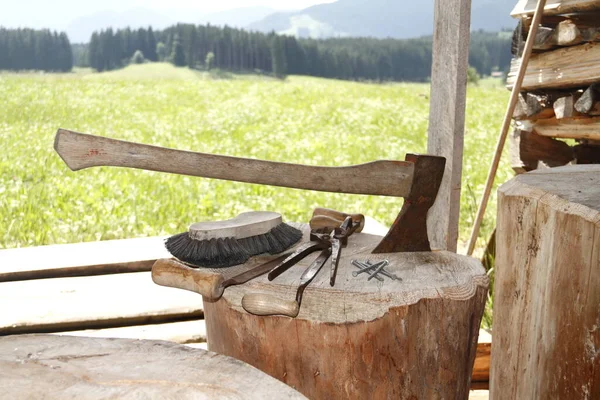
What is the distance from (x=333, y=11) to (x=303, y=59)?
58481 mm

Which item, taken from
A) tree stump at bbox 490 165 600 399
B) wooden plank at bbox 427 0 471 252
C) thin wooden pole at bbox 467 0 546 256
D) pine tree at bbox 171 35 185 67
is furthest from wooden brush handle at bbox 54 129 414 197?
pine tree at bbox 171 35 185 67

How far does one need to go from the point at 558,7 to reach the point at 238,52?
14.8 metres

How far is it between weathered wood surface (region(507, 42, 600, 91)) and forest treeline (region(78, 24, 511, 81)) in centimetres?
1185

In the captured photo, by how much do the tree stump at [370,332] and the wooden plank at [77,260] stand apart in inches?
69.2

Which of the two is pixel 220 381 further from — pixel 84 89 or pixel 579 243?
pixel 84 89

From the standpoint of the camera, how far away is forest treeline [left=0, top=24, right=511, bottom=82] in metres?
11.7

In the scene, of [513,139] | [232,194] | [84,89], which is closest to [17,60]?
[84,89]

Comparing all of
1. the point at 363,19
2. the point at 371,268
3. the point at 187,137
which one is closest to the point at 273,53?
the point at 187,137

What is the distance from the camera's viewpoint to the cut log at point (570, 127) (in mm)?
3158

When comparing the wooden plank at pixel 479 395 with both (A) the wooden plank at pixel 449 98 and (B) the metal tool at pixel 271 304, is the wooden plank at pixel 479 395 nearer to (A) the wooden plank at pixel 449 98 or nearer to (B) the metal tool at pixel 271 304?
(A) the wooden plank at pixel 449 98

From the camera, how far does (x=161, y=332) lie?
2.96 meters

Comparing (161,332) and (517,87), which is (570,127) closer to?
(517,87)

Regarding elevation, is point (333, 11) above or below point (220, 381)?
above

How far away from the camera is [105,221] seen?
18.0ft
